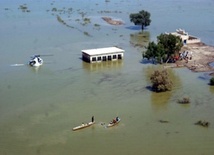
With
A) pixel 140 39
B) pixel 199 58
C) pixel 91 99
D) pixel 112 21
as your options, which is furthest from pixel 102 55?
pixel 112 21

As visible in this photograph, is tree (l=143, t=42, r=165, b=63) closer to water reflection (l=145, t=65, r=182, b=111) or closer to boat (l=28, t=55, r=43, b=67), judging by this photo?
water reflection (l=145, t=65, r=182, b=111)

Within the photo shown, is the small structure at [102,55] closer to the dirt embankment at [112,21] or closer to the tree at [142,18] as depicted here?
the tree at [142,18]

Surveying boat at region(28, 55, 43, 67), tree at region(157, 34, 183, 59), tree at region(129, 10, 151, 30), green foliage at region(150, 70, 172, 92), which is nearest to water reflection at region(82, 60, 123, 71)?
boat at region(28, 55, 43, 67)

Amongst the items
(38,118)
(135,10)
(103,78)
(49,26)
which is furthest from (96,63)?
(135,10)

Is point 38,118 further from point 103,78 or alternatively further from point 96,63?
point 96,63

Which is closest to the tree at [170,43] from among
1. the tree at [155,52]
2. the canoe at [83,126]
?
the tree at [155,52]
